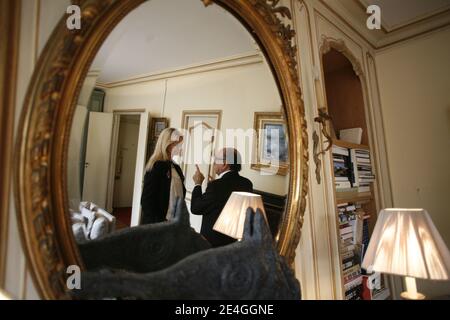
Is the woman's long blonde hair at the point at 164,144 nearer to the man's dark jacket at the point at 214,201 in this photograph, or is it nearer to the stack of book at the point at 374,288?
the man's dark jacket at the point at 214,201

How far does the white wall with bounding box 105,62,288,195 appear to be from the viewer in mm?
575

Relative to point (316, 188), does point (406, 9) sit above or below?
above

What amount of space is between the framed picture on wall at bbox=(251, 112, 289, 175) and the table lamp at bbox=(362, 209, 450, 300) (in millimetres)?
373

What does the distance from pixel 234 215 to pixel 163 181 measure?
24 cm

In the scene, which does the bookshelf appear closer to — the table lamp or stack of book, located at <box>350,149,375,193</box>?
stack of book, located at <box>350,149,375,193</box>

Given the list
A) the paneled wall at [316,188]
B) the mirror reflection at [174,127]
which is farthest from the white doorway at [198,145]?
the paneled wall at [316,188]

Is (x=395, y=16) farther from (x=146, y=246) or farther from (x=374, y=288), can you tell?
(x=146, y=246)

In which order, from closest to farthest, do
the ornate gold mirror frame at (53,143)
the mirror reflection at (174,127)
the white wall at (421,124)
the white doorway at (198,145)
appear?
the ornate gold mirror frame at (53,143) → the mirror reflection at (174,127) → the white doorway at (198,145) → the white wall at (421,124)

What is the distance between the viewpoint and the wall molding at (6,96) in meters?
0.38

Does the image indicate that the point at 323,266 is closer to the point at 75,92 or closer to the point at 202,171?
the point at 202,171

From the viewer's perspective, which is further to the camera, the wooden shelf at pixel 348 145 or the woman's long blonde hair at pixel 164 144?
the wooden shelf at pixel 348 145

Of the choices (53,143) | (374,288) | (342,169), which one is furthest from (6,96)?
(374,288)

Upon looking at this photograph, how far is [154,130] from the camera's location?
57cm

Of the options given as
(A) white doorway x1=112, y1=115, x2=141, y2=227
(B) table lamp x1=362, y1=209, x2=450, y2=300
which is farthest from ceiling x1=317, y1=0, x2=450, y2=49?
(A) white doorway x1=112, y1=115, x2=141, y2=227
